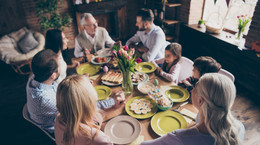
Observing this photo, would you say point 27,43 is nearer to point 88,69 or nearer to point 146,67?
point 88,69

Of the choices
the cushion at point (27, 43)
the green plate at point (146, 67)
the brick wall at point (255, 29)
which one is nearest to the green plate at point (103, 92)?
the green plate at point (146, 67)

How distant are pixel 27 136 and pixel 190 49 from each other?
3756mm

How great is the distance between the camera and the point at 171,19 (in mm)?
4645

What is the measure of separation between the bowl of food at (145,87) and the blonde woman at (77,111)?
0.69 m

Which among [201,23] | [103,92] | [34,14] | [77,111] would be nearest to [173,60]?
[103,92]

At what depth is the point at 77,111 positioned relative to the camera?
103 cm

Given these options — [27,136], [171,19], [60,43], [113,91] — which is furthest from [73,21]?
[113,91]

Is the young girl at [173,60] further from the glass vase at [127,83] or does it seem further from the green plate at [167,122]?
the green plate at [167,122]

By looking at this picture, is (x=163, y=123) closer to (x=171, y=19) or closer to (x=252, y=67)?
(x=252, y=67)

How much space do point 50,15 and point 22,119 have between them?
2970 mm

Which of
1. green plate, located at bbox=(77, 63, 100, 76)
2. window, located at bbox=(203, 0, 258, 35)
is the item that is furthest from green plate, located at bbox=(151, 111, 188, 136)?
window, located at bbox=(203, 0, 258, 35)

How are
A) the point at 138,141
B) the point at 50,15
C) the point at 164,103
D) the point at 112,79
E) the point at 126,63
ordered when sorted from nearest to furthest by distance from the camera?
the point at 138,141 < the point at 164,103 < the point at 126,63 < the point at 112,79 < the point at 50,15

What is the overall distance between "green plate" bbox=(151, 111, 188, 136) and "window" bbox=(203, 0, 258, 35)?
110 inches

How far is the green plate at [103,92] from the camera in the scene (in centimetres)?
165
